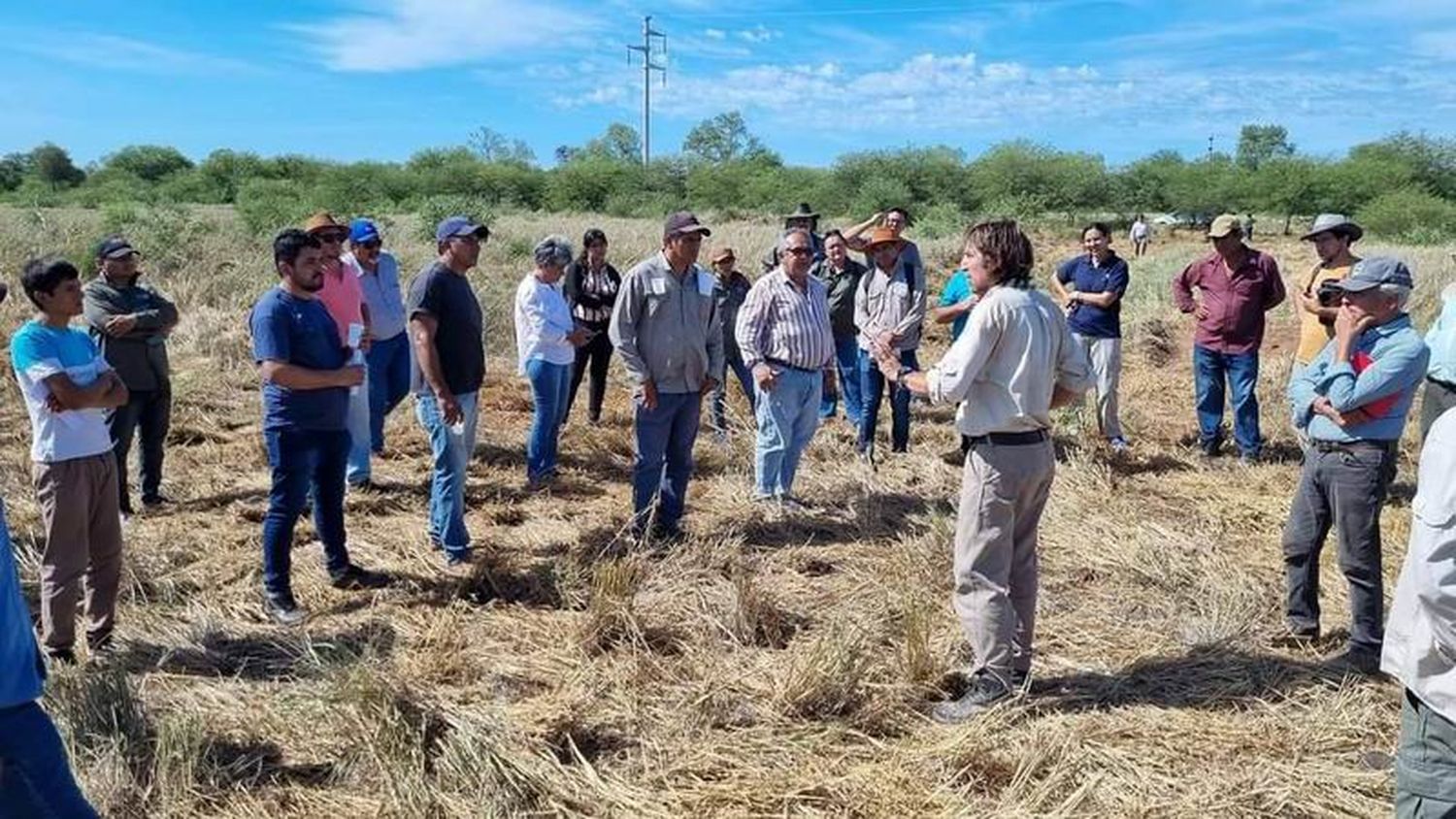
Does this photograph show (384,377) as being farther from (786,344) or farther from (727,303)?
(786,344)

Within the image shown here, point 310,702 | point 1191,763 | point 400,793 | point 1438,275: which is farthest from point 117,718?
point 1438,275

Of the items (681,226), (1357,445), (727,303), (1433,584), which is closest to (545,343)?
(681,226)

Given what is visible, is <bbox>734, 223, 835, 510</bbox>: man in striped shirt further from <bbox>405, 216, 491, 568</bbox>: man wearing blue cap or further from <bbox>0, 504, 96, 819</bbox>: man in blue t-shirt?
<bbox>0, 504, 96, 819</bbox>: man in blue t-shirt

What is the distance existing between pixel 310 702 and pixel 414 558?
1.64 metres

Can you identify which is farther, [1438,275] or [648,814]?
[1438,275]

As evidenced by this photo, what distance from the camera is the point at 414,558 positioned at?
509 centimetres

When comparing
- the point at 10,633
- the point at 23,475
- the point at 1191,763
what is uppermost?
the point at 10,633

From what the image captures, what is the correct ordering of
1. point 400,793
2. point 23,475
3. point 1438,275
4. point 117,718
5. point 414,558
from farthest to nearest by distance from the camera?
point 1438,275 → point 23,475 → point 414,558 → point 117,718 → point 400,793

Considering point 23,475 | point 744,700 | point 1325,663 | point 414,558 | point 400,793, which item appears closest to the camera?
point 400,793

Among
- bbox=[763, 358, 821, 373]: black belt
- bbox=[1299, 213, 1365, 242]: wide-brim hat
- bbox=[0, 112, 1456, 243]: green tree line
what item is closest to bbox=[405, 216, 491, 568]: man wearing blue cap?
bbox=[763, 358, 821, 373]: black belt

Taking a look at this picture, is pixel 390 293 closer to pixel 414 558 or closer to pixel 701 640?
pixel 414 558

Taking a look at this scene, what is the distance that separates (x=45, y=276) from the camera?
3818 millimetres

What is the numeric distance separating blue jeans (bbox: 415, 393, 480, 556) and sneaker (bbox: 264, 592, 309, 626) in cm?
81

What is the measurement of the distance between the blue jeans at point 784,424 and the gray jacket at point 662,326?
0.68 metres
